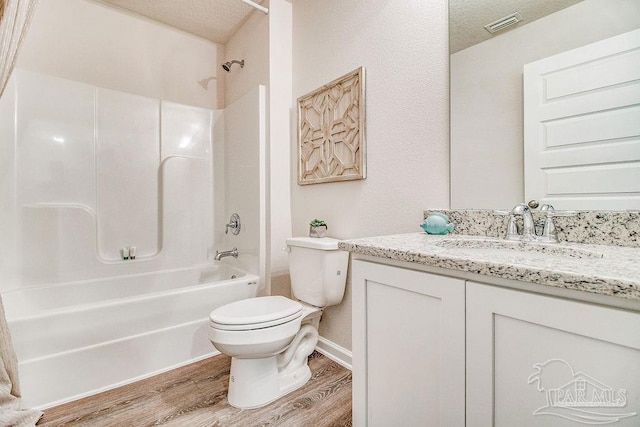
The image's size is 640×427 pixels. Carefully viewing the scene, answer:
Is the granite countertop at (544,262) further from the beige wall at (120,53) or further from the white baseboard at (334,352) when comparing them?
the beige wall at (120,53)

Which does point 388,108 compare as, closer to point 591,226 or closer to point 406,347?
point 591,226

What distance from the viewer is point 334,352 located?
184 centimetres

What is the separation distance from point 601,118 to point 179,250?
2.72 meters

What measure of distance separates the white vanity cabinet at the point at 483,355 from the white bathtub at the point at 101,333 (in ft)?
4.15

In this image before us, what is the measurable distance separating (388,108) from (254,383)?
5.14 ft

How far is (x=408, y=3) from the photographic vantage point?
142 centimetres

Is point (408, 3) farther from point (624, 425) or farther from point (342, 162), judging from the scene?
point (624, 425)

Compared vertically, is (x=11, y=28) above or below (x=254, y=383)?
above

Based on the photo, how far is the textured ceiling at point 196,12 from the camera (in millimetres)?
2230

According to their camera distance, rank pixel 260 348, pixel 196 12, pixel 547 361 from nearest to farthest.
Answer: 1. pixel 547 361
2. pixel 260 348
3. pixel 196 12

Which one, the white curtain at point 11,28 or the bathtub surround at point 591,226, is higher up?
the white curtain at point 11,28

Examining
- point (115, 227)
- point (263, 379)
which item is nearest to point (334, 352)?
point (263, 379)

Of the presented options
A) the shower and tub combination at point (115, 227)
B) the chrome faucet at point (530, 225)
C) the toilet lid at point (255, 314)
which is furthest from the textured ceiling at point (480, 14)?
the toilet lid at point (255, 314)

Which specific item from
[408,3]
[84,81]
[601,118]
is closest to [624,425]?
[601,118]
